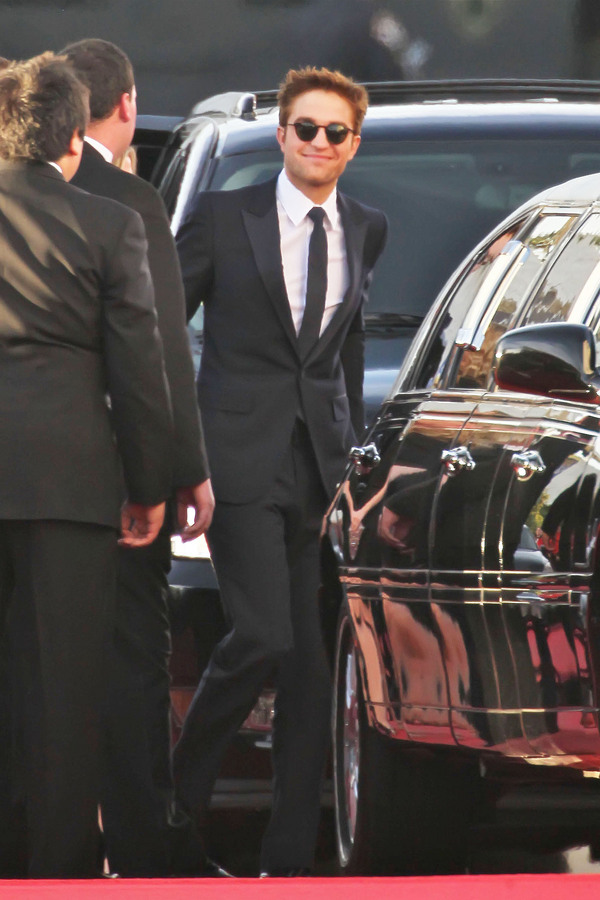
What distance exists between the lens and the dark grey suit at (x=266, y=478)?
20.8ft

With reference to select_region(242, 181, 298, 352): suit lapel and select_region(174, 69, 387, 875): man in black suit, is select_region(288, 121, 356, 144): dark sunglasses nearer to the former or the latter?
select_region(174, 69, 387, 875): man in black suit

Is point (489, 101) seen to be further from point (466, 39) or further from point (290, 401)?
point (290, 401)

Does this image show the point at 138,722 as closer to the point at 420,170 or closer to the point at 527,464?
the point at 527,464

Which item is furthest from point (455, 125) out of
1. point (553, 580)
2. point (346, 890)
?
point (346, 890)

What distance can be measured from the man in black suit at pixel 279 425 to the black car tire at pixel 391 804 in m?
0.21

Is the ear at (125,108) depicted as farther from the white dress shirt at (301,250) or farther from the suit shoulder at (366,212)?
the suit shoulder at (366,212)

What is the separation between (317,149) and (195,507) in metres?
1.26

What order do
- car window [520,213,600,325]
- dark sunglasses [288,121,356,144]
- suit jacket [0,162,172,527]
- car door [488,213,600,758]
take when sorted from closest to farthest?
car door [488,213,600,758] → suit jacket [0,162,172,527] → car window [520,213,600,325] → dark sunglasses [288,121,356,144]

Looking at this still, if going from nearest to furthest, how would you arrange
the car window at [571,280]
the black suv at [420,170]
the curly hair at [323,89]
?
the car window at [571,280] → the curly hair at [323,89] → the black suv at [420,170]

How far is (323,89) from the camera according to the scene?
666 centimetres

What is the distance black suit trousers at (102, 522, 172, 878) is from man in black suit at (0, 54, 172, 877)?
535 mm

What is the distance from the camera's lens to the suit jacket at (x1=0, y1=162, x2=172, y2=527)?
529 cm

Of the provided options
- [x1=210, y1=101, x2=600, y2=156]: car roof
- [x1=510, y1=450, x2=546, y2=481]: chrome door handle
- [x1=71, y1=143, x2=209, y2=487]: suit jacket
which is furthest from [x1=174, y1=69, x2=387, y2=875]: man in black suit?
[x1=210, y1=101, x2=600, y2=156]: car roof

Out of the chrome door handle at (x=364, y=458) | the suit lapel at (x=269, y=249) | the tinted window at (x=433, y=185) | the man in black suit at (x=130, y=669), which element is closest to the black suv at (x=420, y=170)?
the tinted window at (x=433, y=185)
